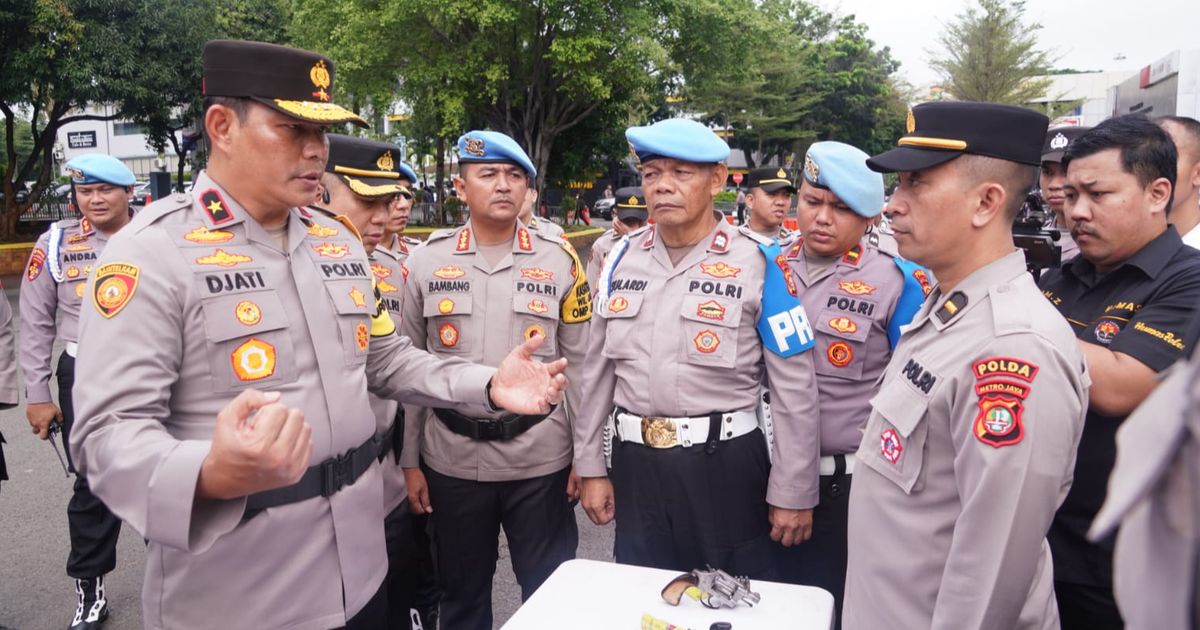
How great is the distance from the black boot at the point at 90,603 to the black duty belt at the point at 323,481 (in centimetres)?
218

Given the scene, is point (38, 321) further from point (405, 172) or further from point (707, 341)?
point (707, 341)

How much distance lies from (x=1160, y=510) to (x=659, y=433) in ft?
6.66

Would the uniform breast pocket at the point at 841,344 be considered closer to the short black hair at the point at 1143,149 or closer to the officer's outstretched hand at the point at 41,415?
the short black hair at the point at 1143,149

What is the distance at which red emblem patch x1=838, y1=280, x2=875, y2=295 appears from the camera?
9.52 ft

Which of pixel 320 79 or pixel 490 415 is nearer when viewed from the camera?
pixel 320 79

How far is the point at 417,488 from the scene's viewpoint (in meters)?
3.14

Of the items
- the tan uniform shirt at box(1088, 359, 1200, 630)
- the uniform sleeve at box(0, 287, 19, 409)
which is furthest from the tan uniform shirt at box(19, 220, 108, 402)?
the tan uniform shirt at box(1088, 359, 1200, 630)

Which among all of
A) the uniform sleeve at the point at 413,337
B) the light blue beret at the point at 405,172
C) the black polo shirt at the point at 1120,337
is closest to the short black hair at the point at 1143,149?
the black polo shirt at the point at 1120,337

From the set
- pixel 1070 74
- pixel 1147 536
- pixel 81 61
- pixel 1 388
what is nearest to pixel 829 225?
pixel 1147 536

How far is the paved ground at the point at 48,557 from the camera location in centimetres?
352

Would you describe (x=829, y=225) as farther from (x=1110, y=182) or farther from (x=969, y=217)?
(x=969, y=217)

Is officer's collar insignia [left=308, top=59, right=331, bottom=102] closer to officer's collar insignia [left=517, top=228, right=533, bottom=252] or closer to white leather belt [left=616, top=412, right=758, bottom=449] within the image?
officer's collar insignia [left=517, top=228, right=533, bottom=252]

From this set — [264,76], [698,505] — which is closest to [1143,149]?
[698,505]

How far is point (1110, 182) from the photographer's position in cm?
212
